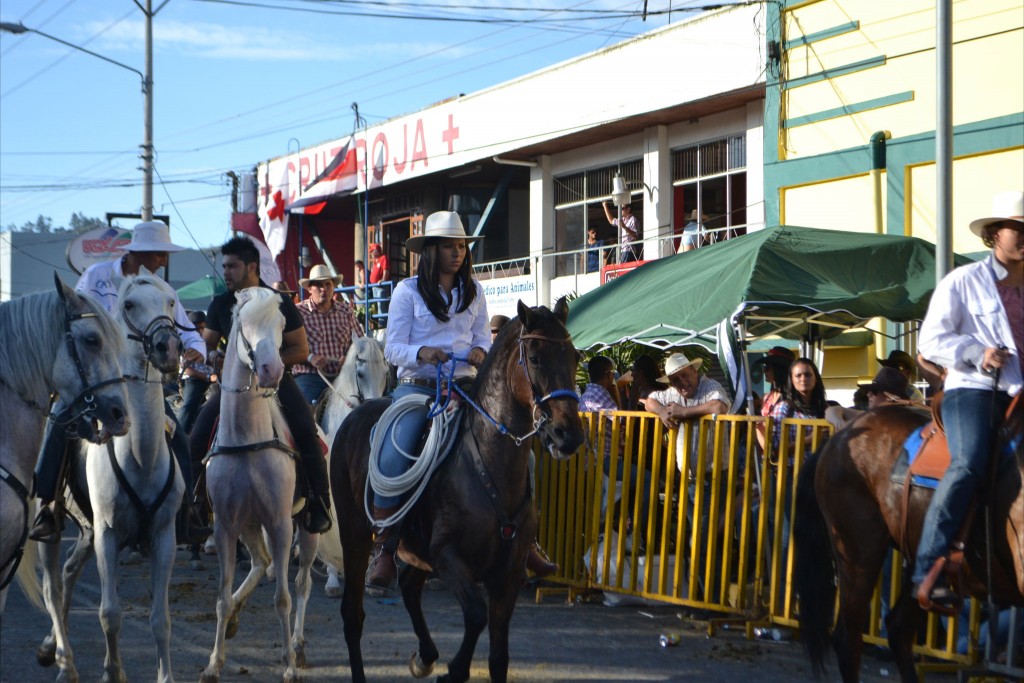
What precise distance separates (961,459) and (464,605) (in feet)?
8.61

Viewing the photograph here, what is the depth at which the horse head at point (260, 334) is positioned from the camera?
6.94m

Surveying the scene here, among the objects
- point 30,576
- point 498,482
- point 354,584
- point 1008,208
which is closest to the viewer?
point 1008,208

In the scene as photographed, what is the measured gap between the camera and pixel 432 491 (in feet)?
20.3

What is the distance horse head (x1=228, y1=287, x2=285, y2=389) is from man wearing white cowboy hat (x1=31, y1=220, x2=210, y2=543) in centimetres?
→ 31

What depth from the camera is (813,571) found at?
6660 mm

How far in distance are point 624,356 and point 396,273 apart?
16639mm

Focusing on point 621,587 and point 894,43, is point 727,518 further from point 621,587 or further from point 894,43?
point 894,43

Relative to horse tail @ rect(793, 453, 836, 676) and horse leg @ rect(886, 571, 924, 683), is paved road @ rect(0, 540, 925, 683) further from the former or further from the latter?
horse leg @ rect(886, 571, 924, 683)

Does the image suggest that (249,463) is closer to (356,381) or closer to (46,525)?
(46,525)

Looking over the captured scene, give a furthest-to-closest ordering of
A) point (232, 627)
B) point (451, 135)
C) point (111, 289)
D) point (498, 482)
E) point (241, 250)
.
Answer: point (451, 135) < point (241, 250) < point (232, 627) < point (111, 289) < point (498, 482)

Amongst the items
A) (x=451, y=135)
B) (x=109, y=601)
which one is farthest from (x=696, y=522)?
(x=451, y=135)

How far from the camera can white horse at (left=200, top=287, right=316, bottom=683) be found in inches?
282

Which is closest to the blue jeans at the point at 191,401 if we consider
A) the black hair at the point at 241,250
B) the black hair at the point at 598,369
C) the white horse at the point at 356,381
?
the white horse at the point at 356,381

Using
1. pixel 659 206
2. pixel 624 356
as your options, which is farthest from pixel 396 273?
pixel 624 356
